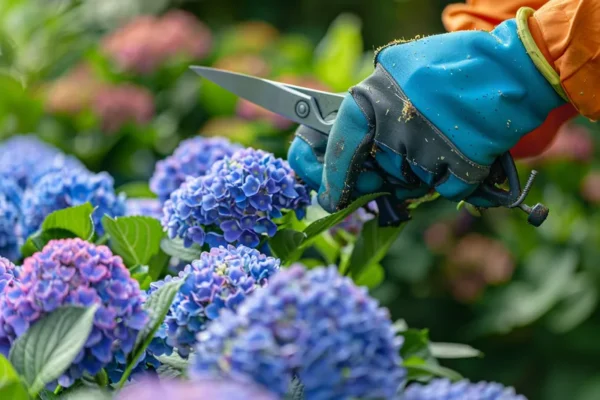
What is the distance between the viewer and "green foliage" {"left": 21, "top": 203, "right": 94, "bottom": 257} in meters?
1.22

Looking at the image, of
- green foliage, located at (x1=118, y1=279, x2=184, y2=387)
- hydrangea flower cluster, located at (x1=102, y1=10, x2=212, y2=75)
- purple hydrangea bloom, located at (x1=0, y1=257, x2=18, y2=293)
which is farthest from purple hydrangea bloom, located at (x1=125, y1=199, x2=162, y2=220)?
hydrangea flower cluster, located at (x1=102, y1=10, x2=212, y2=75)

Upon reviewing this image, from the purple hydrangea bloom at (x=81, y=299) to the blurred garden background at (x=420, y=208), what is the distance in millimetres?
1406

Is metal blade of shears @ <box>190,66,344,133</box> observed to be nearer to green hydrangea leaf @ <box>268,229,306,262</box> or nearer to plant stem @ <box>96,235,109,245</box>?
green hydrangea leaf @ <box>268,229,306,262</box>

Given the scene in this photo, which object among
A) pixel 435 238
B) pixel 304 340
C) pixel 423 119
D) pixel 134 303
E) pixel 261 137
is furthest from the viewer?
pixel 435 238

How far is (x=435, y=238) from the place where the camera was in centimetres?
284

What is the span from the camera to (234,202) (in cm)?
114

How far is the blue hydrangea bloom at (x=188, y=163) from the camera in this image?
52.4 inches

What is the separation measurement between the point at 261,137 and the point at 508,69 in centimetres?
121

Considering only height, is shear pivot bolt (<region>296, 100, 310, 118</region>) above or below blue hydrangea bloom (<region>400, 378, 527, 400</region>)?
above

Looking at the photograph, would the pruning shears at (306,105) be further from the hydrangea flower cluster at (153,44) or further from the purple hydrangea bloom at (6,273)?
the hydrangea flower cluster at (153,44)

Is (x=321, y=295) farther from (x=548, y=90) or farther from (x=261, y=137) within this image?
(x=261, y=137)

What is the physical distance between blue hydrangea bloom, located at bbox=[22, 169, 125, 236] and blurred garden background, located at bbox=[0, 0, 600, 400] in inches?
36.6

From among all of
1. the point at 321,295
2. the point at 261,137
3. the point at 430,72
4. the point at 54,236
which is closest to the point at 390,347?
the point at 321,295

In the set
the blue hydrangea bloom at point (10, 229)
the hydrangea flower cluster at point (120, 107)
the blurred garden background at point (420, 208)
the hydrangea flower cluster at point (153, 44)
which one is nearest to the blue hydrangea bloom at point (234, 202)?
the blue hydrangea bloom at point (10, 229)
